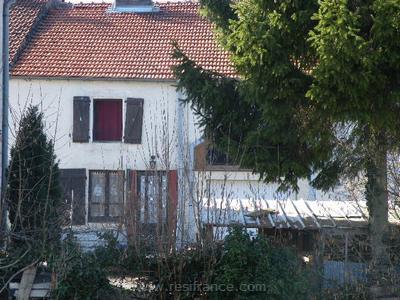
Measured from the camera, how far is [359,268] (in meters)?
8.89

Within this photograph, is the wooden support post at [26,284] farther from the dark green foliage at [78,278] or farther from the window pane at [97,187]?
the window pane at [97,187]

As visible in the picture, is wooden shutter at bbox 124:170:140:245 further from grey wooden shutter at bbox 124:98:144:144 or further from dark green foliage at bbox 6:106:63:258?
grey wooden shutter at bbox 124:98:144:144

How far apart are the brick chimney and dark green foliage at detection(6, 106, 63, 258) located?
10.7 m

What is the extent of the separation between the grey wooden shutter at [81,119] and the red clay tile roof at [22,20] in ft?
7.72

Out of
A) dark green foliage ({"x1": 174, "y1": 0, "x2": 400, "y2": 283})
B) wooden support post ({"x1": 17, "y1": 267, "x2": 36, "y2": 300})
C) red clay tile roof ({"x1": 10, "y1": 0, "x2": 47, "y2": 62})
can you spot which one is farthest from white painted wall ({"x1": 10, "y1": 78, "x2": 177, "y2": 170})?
wooden support post ({"x1": 17, "y1": 267, "x2": 36, "y2": 300})

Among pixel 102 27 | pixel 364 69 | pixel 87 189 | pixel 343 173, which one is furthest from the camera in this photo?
pixel 102 27

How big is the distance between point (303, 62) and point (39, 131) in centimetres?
458

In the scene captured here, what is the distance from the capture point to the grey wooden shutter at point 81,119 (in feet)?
59.0

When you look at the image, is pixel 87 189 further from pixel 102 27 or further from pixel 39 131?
pixel 39 131

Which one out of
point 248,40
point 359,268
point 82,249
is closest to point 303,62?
point 248,40

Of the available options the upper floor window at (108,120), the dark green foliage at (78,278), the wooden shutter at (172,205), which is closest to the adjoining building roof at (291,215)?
the wooden shutter at (172,205)

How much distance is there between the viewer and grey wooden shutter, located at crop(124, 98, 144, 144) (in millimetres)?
17797

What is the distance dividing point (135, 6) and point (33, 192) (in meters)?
12.3

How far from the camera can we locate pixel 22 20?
1977cm
